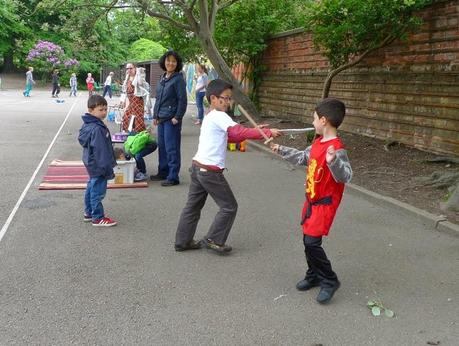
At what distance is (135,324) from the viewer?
12.2ft

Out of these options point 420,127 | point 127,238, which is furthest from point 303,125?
point 127,238

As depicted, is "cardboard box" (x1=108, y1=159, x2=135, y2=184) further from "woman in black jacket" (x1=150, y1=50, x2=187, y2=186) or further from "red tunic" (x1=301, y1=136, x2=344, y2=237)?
"red tunic" (x1=301, y1=136, x2=344, y2=237)

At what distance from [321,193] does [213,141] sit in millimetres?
1329

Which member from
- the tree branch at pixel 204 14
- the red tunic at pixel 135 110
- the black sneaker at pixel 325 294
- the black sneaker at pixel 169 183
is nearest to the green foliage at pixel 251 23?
the tree branch at pixel 204 14

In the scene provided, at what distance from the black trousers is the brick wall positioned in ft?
19.5

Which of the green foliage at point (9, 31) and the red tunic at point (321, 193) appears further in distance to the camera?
the green foliage at point (9, 31)

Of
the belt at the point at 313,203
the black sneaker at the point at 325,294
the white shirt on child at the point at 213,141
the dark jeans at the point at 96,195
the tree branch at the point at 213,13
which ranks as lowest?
the black sneaker at the point at 325,294

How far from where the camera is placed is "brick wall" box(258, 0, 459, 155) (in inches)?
364

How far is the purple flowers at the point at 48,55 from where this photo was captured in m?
45.5

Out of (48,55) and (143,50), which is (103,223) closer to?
(48,55)

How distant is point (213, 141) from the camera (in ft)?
16.3

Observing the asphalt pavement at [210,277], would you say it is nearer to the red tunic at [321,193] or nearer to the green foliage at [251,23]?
the red tunic at [321,193]

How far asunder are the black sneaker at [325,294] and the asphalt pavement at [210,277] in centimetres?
6

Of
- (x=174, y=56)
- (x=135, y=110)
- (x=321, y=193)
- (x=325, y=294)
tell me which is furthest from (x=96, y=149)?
(x=135, y=110)
